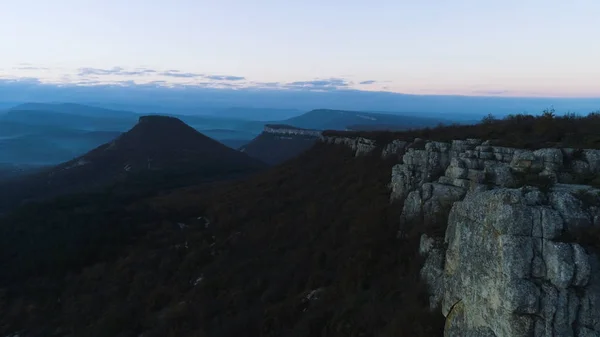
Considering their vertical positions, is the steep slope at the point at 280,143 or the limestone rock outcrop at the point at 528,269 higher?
the limestone rock outcrop at the point at 528,269

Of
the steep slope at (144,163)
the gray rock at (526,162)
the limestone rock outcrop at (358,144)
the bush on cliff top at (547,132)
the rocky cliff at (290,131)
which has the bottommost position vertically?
the steep slope at (144,163)

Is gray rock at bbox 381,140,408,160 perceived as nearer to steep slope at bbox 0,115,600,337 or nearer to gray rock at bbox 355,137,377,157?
steep slope at bbox 0,115,600,337

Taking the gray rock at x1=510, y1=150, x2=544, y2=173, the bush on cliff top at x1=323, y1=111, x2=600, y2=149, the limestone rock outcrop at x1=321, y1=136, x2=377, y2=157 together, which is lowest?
the limestone rock outcrop at x1=321, y1=136, x2=377, y2=157

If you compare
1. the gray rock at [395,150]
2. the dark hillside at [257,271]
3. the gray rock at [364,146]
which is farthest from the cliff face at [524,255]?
the gray rock at [364,146]

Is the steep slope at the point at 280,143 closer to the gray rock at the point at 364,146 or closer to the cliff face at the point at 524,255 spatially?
the gray rock at the point at 364,146

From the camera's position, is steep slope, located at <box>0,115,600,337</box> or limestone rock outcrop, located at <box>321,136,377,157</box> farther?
limestone rock outcrop, located at <box>321,136,377,157</box>

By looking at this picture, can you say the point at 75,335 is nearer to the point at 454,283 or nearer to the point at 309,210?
the point at 309,210

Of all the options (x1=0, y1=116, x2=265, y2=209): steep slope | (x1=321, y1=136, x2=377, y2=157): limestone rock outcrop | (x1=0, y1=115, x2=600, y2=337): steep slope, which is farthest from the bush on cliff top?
(x1=0, y1=116, x2=265, y2=209): steep slope

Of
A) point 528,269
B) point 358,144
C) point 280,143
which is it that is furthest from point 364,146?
point 280,143
